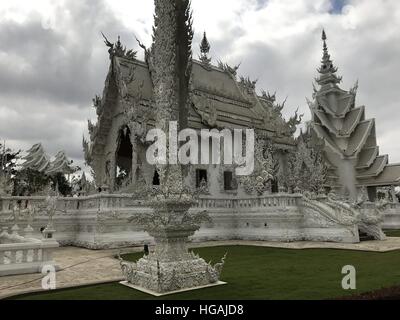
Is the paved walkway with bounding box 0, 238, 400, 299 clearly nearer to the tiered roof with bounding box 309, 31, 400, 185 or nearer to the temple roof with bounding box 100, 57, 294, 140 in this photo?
the temple roof with bounding box 100, 57, 294, 140

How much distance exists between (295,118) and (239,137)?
5288 mm

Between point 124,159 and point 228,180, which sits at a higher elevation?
point 124,159

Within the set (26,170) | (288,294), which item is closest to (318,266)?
(288,294)

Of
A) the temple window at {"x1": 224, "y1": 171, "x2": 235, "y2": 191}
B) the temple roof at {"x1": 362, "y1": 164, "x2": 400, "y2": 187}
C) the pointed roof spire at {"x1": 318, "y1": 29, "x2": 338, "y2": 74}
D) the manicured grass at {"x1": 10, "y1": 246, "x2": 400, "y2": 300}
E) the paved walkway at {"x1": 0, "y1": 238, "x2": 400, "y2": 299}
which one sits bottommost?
the paved walkway at {"x1": 0, "y1": 238, "x2": 400, "y2": 299}

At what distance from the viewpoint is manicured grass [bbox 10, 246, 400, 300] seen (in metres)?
5.25

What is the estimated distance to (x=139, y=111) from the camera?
52.5 ft

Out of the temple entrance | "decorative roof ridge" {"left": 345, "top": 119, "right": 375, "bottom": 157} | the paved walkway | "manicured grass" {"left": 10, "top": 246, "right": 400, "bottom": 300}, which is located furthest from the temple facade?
"decorative roof ridge" {"left": 345, "top": 119, "right": 375, "bottom": 157}

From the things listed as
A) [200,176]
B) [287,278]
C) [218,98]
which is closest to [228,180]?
[200,176]

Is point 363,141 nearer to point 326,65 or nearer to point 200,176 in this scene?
point 326,65

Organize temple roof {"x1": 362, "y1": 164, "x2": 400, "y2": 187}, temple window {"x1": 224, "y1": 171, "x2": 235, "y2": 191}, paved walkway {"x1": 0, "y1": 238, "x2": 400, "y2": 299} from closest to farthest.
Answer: paved walkway {"x1": 0, "y1": 238, "x2": 400, "y2": 299} → temple window {"x1": 224, "y1": 171, "x2": 235, "y2": 191} → temple roof {"x1": 362, "y1": 164, "x2": 400, "y2": 187}

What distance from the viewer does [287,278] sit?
6484 millimetres

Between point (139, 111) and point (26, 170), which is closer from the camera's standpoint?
point (139, 111)

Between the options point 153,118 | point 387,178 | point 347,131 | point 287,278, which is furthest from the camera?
point 347,131
